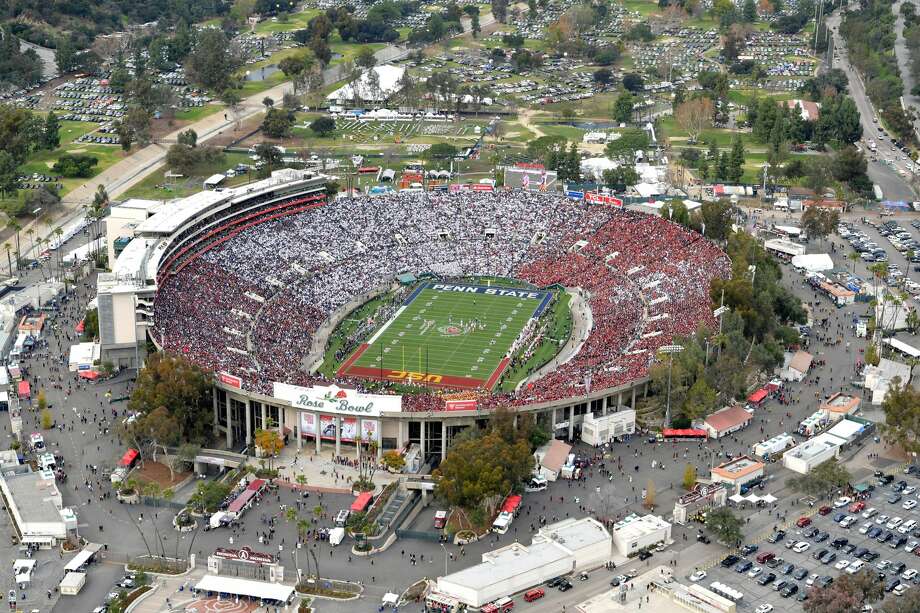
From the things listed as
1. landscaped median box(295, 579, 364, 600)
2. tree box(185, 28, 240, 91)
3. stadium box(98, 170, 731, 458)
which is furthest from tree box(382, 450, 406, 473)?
tree box(185, 28, 240, 91)

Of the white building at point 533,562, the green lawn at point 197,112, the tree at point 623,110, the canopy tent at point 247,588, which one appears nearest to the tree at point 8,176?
the green lawn at point 197,112

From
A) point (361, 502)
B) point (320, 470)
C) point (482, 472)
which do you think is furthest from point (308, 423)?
point (482, 472)

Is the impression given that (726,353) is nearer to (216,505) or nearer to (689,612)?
(689,612)

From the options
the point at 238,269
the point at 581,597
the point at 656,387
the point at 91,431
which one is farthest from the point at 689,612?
the point at 238,269

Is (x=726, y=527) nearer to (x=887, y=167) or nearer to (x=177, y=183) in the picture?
(x=177, y=183)

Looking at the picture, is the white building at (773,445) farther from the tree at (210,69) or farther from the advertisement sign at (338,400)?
the tree at (210,69)
